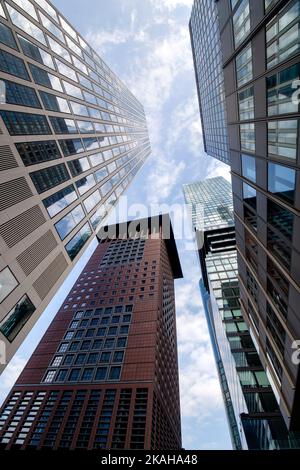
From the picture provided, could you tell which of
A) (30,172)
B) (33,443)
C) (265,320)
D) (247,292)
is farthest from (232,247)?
(33,443)

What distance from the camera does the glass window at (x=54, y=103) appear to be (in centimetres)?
2258

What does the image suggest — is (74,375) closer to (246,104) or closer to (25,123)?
(25,123)

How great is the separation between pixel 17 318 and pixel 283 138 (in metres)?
19.8

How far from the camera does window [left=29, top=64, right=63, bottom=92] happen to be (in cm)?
2137

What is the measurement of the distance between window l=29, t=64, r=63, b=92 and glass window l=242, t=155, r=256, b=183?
20379 millimetres

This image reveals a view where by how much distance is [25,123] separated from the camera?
62.5ft

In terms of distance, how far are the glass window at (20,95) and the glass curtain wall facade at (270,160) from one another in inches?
681

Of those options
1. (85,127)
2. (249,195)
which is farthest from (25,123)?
(249,195)

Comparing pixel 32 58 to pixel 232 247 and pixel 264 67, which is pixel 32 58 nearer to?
pixel 264 67

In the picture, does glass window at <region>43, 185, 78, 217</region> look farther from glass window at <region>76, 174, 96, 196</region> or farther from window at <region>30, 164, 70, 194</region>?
glass window at <region>76, 174, 96, 196</region>

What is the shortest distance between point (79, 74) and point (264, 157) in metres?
29.3

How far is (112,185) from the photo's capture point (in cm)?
3819

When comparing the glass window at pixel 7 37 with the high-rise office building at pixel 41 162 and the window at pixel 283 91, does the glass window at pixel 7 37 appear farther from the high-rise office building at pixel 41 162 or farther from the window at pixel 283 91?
the window at pixel 283 91

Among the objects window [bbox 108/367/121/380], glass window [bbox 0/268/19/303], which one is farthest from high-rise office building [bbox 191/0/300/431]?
window [bbox 108/367/121/380]
